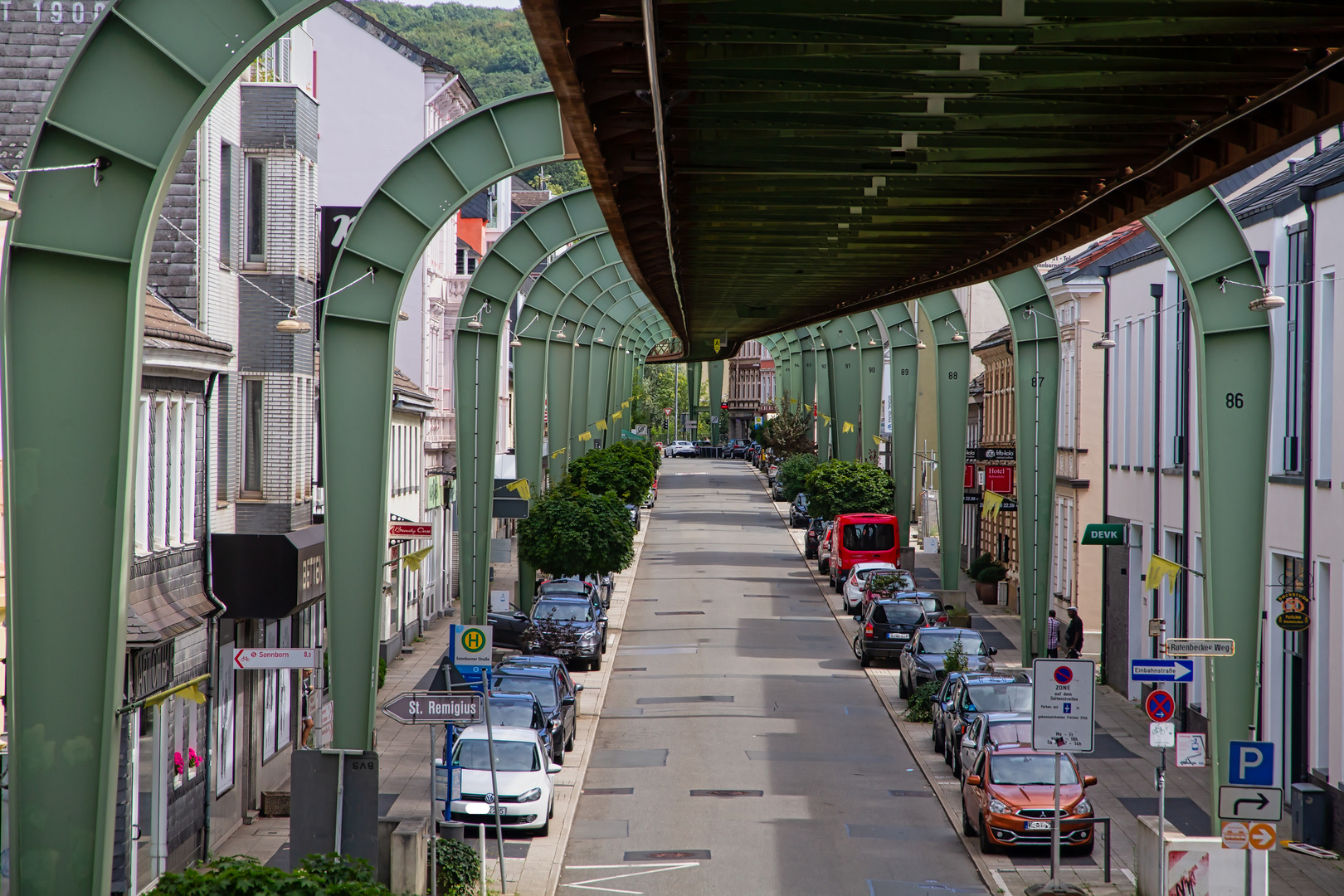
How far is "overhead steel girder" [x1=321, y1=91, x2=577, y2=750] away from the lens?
15734mm

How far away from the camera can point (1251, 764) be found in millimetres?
14164

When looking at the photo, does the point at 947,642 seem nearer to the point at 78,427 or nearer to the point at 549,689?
the point at 549,689

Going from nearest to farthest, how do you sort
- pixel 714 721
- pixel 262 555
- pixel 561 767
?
pixel 262 555, pixel 561 767, pixel 714 721

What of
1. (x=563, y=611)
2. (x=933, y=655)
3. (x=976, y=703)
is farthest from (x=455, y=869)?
(x=563, y=611)

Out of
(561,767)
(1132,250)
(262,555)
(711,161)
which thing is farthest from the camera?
(1132,250)

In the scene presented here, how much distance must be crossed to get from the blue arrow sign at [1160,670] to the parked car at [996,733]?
429cm

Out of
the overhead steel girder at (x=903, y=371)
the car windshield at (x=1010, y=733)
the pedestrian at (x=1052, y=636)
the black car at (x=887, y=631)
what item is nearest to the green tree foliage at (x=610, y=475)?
the overhead steel girder at (x=903, y=371)

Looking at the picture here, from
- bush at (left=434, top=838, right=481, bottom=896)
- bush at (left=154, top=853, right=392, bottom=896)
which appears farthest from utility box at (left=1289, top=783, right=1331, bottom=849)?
bush at (left=154, top=853, right=392, bottom=896)

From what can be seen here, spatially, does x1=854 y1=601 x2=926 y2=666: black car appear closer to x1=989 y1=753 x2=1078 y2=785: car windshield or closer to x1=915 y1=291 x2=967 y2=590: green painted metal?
x1=915 y1=291 x2=967 y2=590: green painted metal

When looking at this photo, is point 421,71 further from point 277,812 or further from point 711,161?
point 711,161

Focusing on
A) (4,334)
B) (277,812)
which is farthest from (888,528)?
(4,334)

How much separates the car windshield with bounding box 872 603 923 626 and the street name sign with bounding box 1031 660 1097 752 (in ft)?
60.2

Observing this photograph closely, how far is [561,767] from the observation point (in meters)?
23.9

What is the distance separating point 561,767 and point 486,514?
6993 millimetres
